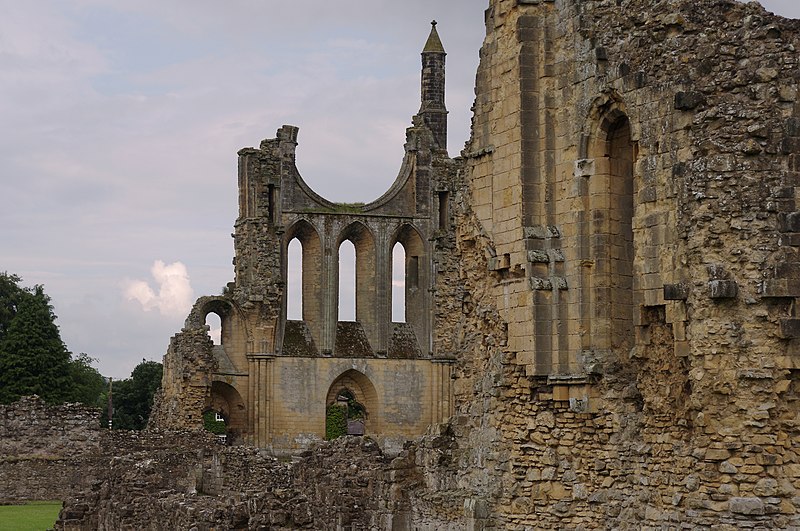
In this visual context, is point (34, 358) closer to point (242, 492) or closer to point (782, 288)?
point (242, 492)

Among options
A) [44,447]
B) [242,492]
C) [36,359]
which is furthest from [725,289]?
[36,359]

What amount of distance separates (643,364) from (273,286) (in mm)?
31982

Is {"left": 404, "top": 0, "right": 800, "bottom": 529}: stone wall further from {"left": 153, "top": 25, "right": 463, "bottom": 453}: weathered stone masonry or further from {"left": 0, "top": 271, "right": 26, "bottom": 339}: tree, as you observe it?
{"left": 0, "top": 271, "right": 26, "bottom": 339}: tree

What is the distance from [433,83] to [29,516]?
2768 cm

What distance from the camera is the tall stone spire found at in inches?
2159

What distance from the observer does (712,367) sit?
14086 millimetres

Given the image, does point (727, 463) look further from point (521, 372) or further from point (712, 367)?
point (521, 372)

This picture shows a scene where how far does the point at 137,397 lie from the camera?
63875mm

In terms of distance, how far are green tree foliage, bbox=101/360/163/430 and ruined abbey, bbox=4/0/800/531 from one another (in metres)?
41.0

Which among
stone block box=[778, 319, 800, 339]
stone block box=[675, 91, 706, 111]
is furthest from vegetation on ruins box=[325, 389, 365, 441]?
stone block box=[778, 319, 800, 339]

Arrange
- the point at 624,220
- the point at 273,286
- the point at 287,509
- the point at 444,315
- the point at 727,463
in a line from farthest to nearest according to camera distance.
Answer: the point at 273,286 < the point at 444,315 < the point at 287,509 < the point at 624,220 < the point at 727,463

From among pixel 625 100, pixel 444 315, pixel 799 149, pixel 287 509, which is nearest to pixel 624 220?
pixel 625 100

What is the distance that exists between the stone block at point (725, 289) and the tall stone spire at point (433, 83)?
134ft

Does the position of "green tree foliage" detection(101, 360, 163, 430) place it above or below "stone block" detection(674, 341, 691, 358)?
above
